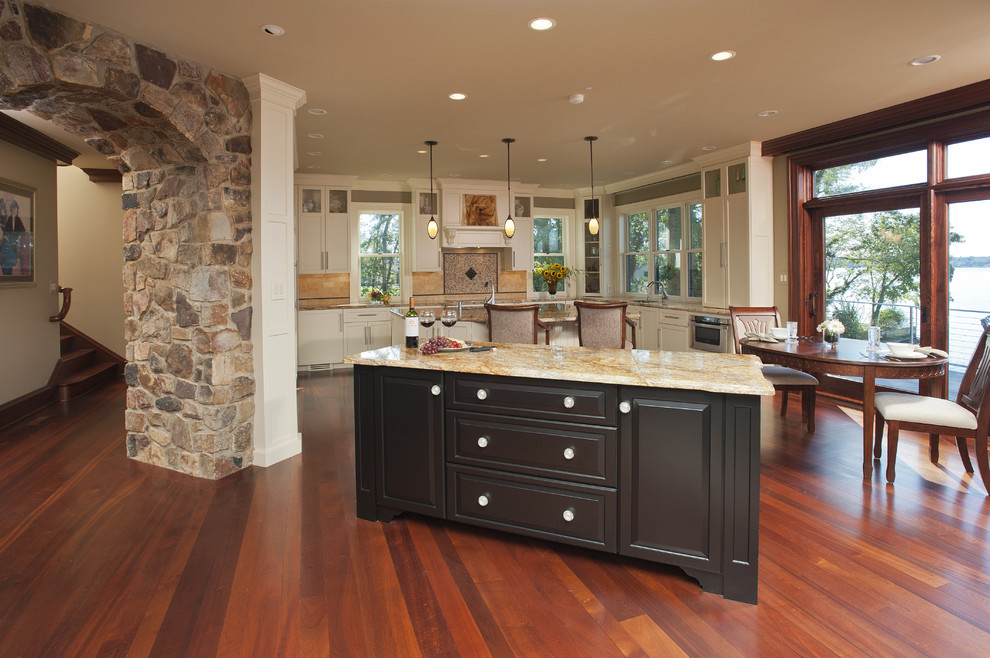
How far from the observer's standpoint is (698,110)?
4871 mm

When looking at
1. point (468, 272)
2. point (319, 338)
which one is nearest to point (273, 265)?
point (319, 338)

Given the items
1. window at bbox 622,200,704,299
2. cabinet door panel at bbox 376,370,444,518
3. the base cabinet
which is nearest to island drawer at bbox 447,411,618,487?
the base cabinet

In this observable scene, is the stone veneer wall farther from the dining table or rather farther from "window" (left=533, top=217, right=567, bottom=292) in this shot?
"window" (left=533, top=217, right=567, bottom=292)

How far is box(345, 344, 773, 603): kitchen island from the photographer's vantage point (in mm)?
2293

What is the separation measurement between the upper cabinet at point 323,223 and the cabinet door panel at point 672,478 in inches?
243

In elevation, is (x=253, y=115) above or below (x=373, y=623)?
above

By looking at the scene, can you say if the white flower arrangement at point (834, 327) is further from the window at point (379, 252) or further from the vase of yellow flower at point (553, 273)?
the window at point (379, 252)

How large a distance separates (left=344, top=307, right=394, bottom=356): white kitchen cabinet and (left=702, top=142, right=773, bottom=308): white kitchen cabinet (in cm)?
423

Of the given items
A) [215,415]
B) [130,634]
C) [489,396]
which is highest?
[489,396]

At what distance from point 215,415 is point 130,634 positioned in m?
1.84

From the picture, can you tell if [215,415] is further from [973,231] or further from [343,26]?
[973,231]

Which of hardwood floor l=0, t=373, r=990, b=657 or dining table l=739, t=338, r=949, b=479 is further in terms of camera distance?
dining table l=739, t=338, r=949, b=479

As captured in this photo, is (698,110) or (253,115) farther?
(698,110)

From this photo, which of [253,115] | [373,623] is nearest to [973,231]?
[373,623]
